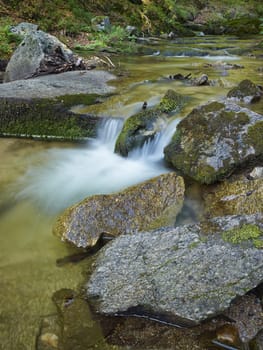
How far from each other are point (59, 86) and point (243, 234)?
5.72 m

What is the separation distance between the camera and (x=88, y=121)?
21.1 ft

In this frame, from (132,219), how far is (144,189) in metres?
0.41

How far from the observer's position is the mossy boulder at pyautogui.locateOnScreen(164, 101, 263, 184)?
4480 millimetres

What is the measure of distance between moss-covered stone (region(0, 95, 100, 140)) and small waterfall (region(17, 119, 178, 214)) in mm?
328

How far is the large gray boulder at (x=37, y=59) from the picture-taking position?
352 inches

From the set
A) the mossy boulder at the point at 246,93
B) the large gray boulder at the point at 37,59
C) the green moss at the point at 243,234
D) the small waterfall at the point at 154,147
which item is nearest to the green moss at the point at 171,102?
the small waterfall at the point at 154,147

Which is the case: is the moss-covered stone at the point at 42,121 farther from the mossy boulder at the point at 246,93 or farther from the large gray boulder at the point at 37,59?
the mossy boulder at the point at 246,93

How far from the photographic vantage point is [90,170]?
560 cm

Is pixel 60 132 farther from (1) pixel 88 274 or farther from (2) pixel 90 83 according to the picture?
(1) pixel 88 274

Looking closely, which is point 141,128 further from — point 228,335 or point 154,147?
point 228,335

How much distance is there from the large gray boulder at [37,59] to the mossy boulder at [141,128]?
4019 millimetres

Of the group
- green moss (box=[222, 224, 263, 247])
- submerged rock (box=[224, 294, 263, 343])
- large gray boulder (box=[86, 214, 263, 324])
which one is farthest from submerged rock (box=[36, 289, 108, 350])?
green moss (box=[222, 224, 263, 247])

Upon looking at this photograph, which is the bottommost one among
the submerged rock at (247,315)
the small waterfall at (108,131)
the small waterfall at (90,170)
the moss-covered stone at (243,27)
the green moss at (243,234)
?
the small waterfall at (90,170)

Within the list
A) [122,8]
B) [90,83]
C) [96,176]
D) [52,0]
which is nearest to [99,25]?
[52,0]
